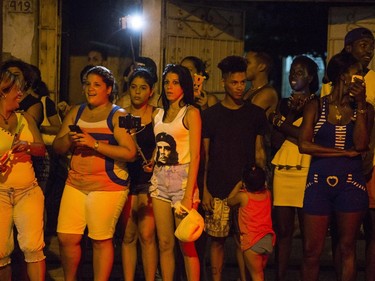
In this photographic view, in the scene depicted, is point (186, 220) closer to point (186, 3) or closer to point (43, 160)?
point (43, 160)

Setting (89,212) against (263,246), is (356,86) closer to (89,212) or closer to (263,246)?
(263,246)

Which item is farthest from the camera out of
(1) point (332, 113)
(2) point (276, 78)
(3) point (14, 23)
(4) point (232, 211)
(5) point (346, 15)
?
(2) point (276, 78)

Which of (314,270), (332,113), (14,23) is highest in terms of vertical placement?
(14,23)

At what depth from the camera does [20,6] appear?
12.3 meters

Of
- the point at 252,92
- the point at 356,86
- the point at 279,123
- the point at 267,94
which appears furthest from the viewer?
the point at 252,92

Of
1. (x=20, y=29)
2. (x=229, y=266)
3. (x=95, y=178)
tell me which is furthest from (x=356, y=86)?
(x=20, y=29)

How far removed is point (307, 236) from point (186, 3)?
17.3ft

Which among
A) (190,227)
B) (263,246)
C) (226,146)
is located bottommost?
(263,246)

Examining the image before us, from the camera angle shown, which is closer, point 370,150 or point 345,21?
point 370,150

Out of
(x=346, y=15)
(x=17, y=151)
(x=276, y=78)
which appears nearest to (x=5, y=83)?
(x=17, y=151)

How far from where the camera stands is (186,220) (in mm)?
7184

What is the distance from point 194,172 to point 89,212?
903 mm

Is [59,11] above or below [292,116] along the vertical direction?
above

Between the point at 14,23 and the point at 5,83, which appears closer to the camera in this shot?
the point at 5,83
